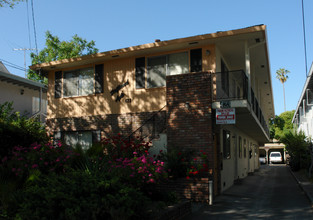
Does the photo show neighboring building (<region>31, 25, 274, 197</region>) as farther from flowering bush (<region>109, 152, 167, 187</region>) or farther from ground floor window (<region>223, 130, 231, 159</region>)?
flowering bush (<region>109, 152, 167, 187</region>)

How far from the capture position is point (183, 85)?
11.3 m

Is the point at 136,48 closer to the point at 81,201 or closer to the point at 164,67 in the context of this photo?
the point at 164,67

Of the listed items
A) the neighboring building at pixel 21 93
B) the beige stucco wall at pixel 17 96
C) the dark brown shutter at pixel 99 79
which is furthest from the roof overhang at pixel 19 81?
the dark brown shutter at pixel 99 79

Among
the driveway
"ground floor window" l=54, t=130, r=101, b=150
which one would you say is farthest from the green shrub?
"ground floor window" l=54, t=130, r=101, b=150

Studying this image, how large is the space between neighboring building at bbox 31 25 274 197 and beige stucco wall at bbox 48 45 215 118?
0.04 meters

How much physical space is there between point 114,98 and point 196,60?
397 centimetres

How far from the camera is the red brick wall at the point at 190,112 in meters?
10.7

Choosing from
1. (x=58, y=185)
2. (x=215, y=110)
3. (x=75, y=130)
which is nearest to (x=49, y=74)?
(x=75, y=130)

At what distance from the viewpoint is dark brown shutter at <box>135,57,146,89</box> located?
44.1ft

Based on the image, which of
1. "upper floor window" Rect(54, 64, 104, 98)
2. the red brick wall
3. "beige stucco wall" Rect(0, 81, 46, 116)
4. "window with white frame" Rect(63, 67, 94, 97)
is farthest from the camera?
"beige stucco wall" Rect(0, 81, 46, 116)

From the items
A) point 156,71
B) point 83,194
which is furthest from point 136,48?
point 83,194

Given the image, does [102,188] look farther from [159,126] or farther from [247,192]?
[247,192]

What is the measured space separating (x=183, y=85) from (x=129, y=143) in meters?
2.95

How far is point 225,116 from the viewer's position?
1034 centimetres
